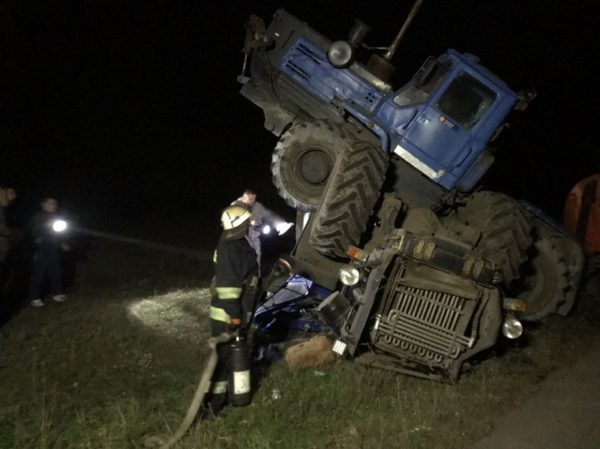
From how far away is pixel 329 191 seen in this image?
7211mm

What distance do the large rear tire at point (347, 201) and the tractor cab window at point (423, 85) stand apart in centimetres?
139

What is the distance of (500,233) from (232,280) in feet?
13.0

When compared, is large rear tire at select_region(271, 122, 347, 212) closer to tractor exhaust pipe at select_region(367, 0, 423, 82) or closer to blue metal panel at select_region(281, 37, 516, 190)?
blue metal panel at select_region(281, 37, 516, 190)

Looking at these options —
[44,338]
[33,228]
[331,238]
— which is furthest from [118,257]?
[331,238]

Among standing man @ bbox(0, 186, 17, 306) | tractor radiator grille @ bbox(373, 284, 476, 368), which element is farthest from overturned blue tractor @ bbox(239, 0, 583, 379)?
standing man @ bbox(0, 186, 17, 306)

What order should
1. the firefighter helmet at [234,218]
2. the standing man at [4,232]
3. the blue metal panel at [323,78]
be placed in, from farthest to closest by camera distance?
the blue metal panel at [323,78], the standing man at [4,232], the firefighter helmet at [234,218]

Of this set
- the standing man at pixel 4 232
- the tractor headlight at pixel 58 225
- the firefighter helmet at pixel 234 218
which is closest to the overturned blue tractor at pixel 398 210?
the firefighter helmet at pixel 234 218

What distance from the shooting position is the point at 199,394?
474 centimetres

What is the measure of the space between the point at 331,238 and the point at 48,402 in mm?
3565

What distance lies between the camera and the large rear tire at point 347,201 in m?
7.17

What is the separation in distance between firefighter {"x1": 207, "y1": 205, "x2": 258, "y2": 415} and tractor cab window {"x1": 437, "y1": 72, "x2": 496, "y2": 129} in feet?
13.4

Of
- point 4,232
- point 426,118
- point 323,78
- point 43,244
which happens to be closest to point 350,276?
point 426,118

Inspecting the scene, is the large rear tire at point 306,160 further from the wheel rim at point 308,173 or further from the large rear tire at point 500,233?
the large rear tire at point 500,233

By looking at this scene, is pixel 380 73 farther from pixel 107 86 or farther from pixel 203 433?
pixel 107 86
